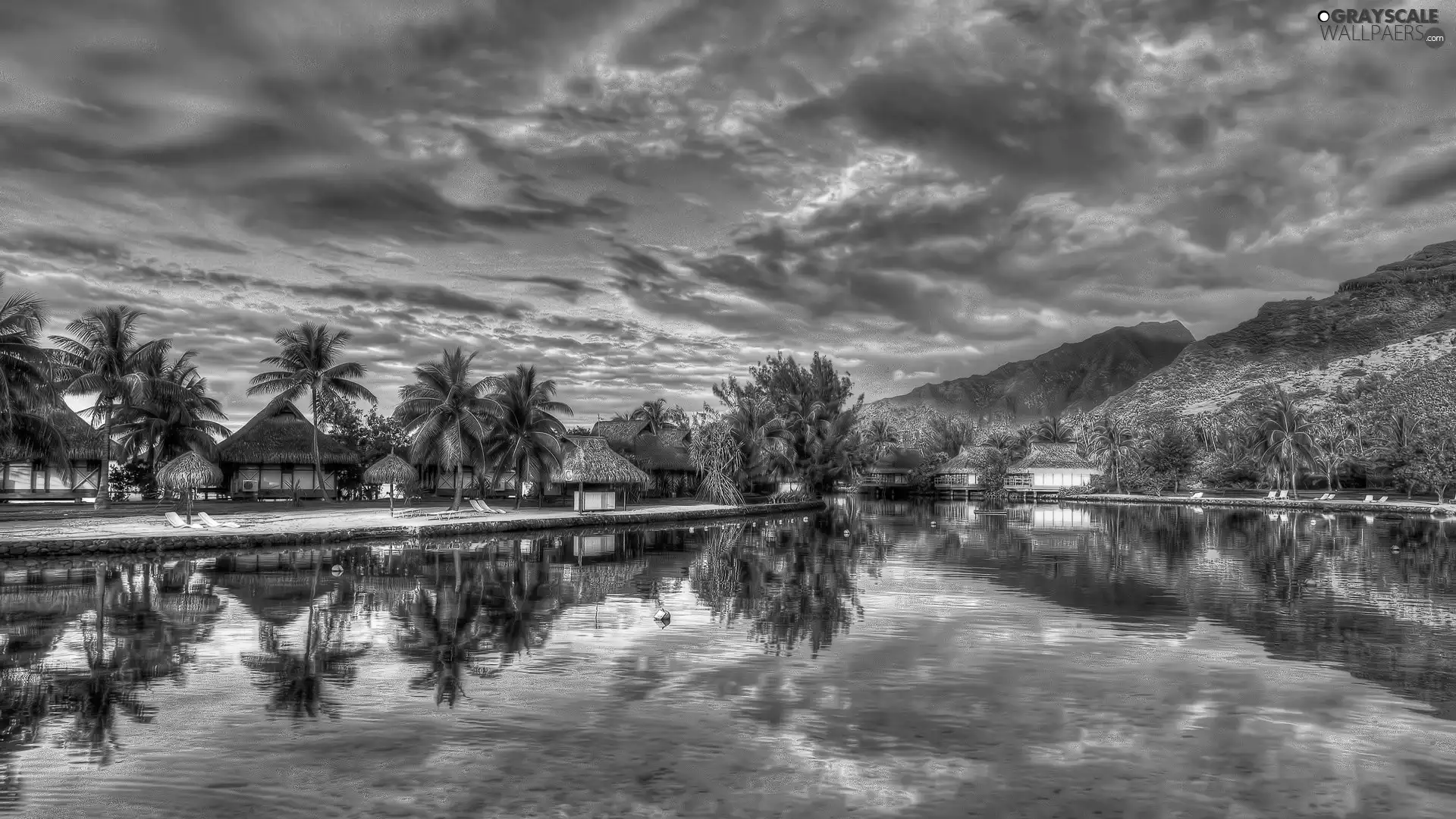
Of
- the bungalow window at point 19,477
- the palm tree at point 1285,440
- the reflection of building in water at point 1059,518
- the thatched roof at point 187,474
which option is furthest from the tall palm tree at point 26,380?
the palm tree at point 1285,440

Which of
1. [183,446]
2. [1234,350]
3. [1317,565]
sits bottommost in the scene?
[1317,565]

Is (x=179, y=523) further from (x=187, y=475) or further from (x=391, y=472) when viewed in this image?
(x=391, y=472)

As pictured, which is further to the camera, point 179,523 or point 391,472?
point 391,472

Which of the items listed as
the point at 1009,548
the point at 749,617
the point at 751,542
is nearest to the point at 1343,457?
the point at 1009,548

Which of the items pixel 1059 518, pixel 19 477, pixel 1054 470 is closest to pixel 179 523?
pixel 19 477

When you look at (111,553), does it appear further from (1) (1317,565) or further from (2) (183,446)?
(1) (1317,565)

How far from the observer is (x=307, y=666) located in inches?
502

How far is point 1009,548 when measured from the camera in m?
33.1

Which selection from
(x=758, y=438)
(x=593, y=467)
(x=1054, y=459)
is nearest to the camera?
(x=593, y=467)

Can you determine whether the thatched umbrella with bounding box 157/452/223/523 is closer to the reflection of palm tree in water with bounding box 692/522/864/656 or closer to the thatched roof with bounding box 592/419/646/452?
the reflection of palm tree in water with bounding box 692/522/864/656

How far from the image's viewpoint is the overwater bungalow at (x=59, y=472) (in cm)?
4228

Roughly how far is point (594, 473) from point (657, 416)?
41.0m

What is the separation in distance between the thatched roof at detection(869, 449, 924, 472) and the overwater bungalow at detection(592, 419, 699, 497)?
42.2 meters

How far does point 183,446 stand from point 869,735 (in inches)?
1728
